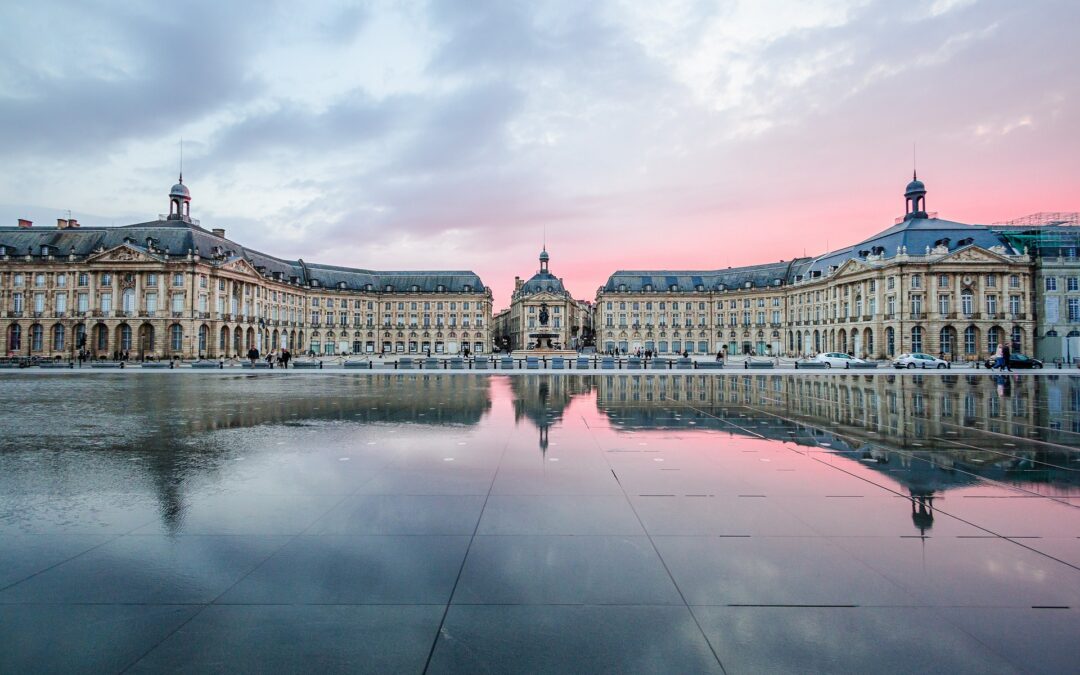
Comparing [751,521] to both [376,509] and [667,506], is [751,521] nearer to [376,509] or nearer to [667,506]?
[667,506]

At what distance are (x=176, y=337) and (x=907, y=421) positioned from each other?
3276 inches

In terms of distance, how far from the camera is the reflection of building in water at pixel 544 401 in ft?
50.5

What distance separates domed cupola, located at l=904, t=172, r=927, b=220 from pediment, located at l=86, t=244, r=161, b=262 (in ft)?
346

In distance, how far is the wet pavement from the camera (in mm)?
4051

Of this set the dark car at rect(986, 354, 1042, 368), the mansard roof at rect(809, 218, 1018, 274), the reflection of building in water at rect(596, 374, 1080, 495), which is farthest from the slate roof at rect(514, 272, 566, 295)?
the reflection of building in water at rect(596, 374, 1080, 495)

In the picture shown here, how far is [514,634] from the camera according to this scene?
13.9ft

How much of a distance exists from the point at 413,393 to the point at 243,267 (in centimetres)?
7159

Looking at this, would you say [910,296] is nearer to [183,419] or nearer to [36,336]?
[183,419]

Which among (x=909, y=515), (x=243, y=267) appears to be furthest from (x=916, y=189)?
(x=243, y=267)

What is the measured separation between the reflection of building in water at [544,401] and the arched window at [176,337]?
64579mm

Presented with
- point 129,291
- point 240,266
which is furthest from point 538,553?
point 240,266

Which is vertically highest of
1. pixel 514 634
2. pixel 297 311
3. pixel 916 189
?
pixel 916 189

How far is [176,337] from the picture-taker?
72.9 metres

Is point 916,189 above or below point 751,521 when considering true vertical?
above
